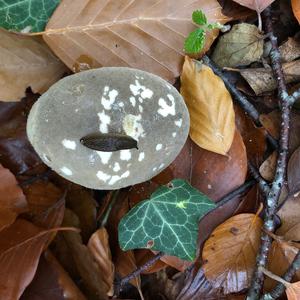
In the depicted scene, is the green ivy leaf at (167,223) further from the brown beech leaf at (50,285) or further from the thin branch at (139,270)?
the brown beech leaf at (50,285)

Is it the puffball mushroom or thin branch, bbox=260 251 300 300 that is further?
thin branch, bbox=260 251 300 300

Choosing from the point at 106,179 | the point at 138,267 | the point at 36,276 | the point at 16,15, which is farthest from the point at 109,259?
the point at 16,15

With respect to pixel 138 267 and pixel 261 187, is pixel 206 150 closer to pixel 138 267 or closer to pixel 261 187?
pixel 261 187

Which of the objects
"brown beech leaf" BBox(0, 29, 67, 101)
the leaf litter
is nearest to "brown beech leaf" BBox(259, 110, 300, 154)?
the leaf litter

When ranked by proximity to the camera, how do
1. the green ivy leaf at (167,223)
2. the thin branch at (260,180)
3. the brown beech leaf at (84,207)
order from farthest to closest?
the brown beech leaf at (84,207) < the thin branch at (260,180) < the green ivy leaf at (167,223)

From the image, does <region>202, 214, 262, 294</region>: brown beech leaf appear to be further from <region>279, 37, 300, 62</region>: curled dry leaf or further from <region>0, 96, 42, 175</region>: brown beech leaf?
<region>0, 96, 42, 175</region>: brown beech leaf

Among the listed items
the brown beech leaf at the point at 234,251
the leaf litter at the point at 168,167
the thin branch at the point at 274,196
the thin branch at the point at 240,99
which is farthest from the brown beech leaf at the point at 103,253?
the thin branch at the point at 240,99
